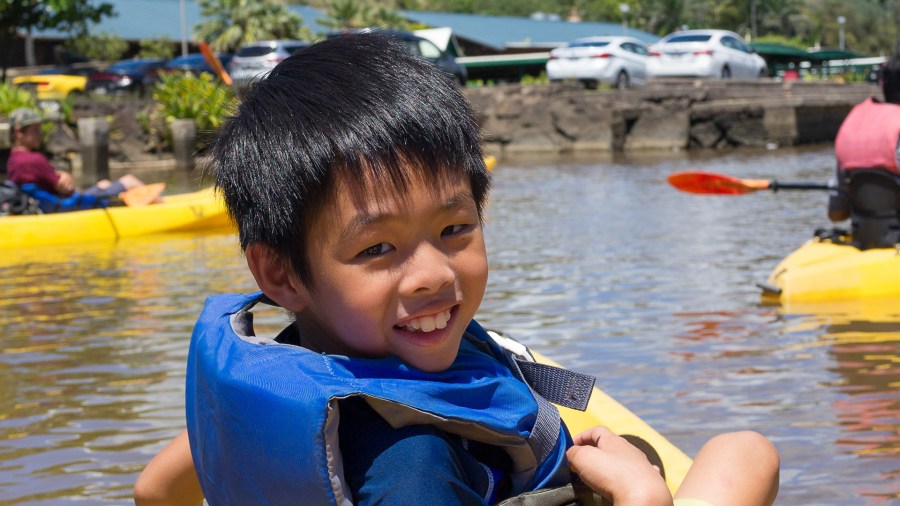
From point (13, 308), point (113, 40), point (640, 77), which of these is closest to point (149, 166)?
point (640, 77)

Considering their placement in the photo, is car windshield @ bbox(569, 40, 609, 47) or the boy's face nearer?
the boy's face

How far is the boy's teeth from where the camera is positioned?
1617mm

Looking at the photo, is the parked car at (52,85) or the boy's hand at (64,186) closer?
the boy's hand at (64,186)

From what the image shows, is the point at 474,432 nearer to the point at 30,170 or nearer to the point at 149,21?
the point at 30,170

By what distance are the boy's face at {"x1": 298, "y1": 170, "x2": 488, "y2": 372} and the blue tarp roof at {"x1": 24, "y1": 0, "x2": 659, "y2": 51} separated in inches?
1410

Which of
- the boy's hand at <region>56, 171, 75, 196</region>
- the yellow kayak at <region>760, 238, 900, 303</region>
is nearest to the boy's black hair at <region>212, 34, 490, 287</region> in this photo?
the yellow kayak at <region>760, 238, 900, 303</region>

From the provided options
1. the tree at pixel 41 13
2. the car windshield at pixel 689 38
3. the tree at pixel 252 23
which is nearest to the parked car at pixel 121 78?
the tree at pixel 41 13

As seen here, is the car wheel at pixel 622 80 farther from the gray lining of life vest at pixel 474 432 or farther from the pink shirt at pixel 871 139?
the gray lining of life vest at pixel 474 432

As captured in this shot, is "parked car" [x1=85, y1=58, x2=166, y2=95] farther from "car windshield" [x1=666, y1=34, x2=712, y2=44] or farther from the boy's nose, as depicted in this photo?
the boy's nose

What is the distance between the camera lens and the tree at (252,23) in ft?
115

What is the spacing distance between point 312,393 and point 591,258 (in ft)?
20.4

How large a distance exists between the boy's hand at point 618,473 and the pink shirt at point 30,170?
8.13 m

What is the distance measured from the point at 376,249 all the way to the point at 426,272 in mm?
74

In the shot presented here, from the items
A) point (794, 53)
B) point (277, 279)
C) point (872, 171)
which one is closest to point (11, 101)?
point (872, 171)
